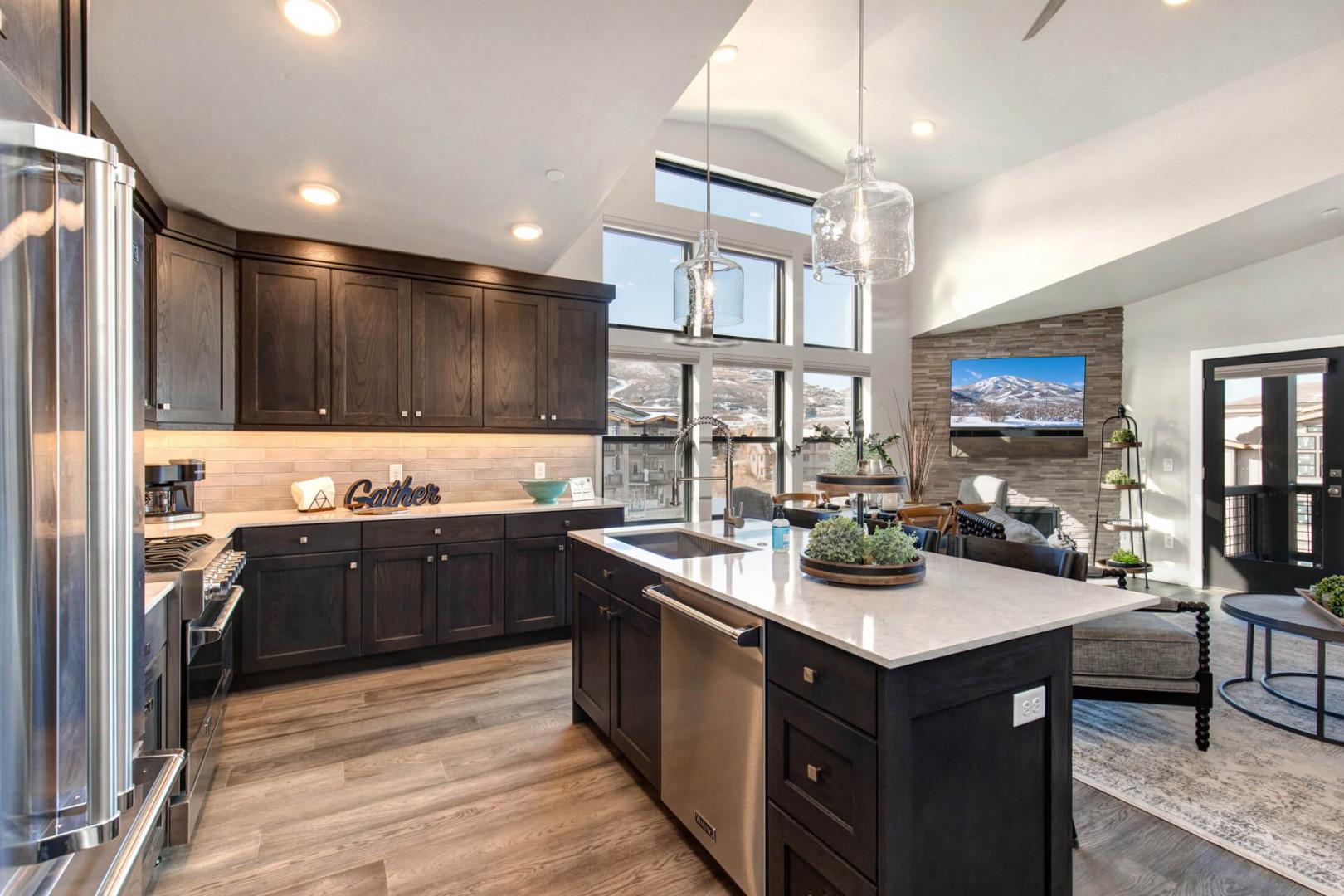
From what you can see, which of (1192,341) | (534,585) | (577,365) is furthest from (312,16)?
(1192,341)

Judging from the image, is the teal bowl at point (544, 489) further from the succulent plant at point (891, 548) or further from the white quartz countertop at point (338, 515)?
the succulent plant at point (891, 548)

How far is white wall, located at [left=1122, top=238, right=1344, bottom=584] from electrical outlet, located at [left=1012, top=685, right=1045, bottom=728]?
555 cm

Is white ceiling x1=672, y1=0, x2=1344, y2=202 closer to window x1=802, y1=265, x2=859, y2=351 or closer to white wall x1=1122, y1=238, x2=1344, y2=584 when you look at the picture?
window x1=802, y1=265, x2=859, y2=351

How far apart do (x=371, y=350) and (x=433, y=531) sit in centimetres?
122

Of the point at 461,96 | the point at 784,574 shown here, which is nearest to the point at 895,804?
the point at 784,574

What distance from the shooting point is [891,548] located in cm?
188

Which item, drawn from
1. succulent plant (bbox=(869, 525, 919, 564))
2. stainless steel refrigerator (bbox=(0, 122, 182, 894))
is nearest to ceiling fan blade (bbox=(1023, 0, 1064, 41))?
succulent plant (bbox=(869, 525, 919, 564))

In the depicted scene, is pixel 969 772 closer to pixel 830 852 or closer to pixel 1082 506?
pixel 830 852

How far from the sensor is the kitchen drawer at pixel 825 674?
129 centimetres

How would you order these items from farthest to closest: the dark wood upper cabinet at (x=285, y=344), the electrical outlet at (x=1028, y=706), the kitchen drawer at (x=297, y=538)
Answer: the dark wood upper cabinet at (x=285, y=344) → the kitchen drawer at (x=297, y=538) → the electrical outlet at (x=1028, y=706)

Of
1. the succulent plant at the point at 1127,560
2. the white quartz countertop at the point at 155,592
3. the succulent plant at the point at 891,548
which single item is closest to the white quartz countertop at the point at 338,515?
the white quartz countertop at the point at 155,592

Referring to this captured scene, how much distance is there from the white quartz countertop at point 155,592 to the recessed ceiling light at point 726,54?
4200mm

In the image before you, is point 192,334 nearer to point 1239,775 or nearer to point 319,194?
point 319,194

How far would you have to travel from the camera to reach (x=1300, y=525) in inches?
197
